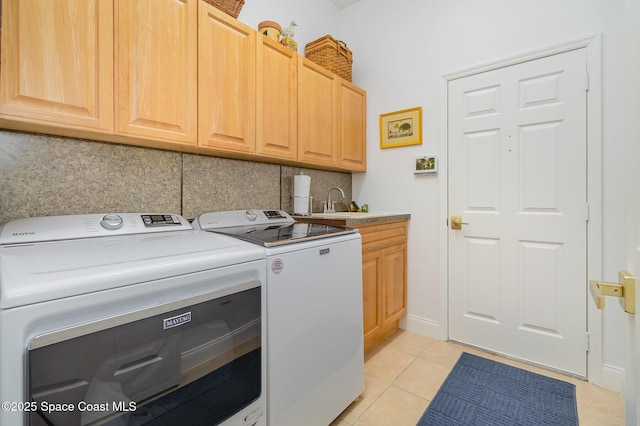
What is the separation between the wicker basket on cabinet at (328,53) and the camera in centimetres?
240

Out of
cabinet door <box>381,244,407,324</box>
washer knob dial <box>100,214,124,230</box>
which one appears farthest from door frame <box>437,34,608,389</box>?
washer knob dial <box>100,214,124,230</box>

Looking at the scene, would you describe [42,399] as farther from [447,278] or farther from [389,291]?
[447,278]

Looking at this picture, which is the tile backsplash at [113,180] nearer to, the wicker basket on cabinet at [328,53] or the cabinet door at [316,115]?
the cabinet door at [316,115]

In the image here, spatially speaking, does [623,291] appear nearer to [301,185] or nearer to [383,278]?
[383,278]

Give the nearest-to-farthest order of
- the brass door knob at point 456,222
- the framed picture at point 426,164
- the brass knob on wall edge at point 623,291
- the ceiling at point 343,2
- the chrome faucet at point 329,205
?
the brass knob on wall edge at point 623,291 → the brass door knob at point 456,222 → the framed picture at point 426,164 → the chrome faucet at point 329,205 → the ceiling at point 343,2

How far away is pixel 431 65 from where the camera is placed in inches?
95.2

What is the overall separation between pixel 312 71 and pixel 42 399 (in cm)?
220

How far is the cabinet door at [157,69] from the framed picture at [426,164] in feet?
5.77

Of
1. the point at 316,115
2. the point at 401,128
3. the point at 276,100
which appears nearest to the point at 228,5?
the point at 276,100

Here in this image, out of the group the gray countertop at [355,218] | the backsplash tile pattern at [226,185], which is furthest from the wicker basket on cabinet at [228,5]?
the gray countertop at [355,218]

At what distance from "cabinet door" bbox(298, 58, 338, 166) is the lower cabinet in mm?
679

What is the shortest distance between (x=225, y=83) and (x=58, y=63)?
708 mm

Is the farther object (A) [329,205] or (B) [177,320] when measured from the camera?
(A) [329,205]

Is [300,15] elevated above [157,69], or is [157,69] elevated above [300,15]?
[300,15]
